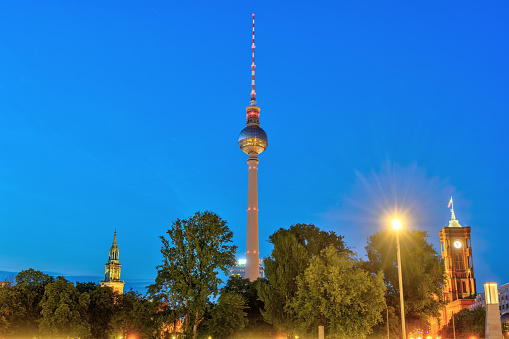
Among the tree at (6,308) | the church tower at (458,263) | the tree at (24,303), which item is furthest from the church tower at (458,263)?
the tree at (6,308)

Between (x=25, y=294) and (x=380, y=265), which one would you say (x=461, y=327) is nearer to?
(x=380, y=265)

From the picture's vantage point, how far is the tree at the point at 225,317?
49875 millimetres

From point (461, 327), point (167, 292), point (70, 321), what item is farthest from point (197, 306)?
point (461, 327)

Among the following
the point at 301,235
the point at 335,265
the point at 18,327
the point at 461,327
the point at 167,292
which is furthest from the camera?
the point at 461,327

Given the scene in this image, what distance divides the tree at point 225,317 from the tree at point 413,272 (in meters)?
18.3

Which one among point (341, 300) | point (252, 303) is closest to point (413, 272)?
point (341, 300)

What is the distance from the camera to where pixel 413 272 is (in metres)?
54.7

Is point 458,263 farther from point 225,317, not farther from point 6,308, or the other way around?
point 6,308

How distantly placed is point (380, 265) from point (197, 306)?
2430 cm

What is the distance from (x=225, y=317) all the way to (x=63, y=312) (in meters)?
20.7

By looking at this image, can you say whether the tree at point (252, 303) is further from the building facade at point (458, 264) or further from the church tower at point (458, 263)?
the church tower at point (458, 263)

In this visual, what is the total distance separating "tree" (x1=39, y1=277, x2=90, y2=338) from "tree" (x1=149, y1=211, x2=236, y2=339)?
42.3 feet

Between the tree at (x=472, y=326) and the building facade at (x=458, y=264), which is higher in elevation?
the building facade at (x=458, y=264)

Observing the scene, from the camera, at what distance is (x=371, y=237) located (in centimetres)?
6203
